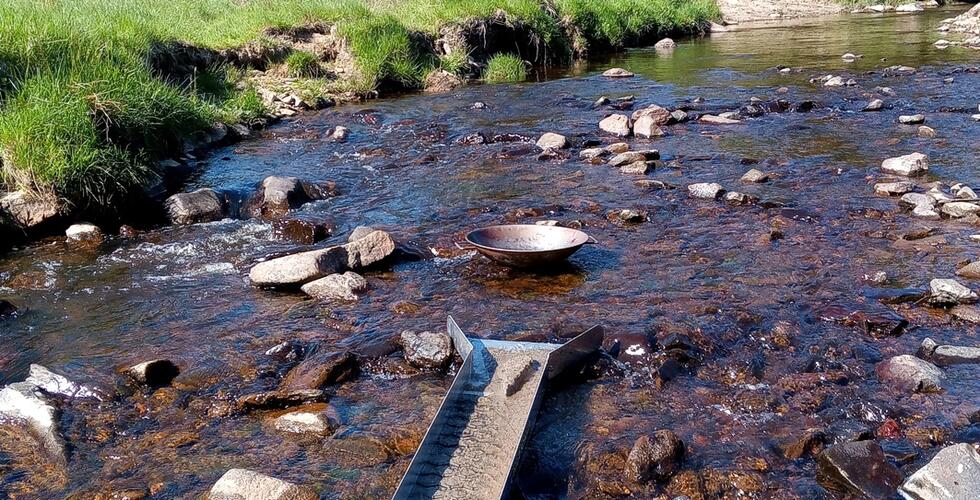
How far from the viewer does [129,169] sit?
7.29 m

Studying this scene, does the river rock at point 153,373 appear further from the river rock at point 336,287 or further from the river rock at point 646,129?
the river rock at point 646,129

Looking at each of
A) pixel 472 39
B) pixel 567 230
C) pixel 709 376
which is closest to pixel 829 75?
pixel 472 39

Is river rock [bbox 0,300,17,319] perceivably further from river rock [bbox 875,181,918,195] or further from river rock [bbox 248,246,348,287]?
river rock [bbox 875,181,918,195]

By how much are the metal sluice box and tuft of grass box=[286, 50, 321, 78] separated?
35.8 ft

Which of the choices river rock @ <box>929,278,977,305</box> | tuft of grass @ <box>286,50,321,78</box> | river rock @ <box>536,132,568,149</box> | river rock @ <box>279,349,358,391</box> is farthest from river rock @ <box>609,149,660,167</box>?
tuft of grass @ <box>286,50,321,78</box>

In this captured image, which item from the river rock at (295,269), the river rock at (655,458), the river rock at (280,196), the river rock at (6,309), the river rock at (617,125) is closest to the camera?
the river rock at (655,458)

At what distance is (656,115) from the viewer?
34.8 feet

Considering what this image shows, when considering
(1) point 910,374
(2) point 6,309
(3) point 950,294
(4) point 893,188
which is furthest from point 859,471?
(2) point 6,309

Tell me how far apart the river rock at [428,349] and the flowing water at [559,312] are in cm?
8

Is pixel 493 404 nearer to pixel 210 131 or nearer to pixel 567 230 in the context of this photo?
pixel 567 230

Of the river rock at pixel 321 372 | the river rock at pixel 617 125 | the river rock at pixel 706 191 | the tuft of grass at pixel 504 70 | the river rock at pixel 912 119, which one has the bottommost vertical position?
the river rock at pixel 912 119

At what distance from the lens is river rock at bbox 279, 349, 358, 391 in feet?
13.4

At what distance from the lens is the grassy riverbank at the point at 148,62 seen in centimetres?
687

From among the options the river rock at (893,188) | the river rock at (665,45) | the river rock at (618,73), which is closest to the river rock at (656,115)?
the river rock at (893,188)
